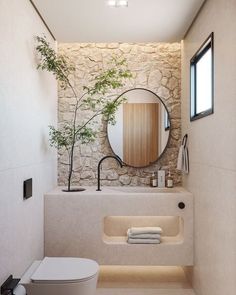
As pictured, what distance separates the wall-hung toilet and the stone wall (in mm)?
1447

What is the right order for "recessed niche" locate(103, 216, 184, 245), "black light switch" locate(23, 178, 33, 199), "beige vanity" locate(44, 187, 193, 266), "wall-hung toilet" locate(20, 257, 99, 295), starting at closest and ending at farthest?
"wall-hung toilet" locate(20, 257, 99, 295)
"black light switch" locate(23, 178, 33, 199)
"beige vanity" locate(44, 187, 193, 266)
"recessed niche" locate(103, 216, 184, 245)

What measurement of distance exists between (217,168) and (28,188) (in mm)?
1407

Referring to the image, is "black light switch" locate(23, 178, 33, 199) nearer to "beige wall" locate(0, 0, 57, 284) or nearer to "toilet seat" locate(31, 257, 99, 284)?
"beige wall" locate(0, 0, 57, 284)

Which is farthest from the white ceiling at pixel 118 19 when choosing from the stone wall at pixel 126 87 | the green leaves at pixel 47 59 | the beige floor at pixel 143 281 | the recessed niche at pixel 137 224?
the beige floor at pixel 143 281

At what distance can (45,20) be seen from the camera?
3152 millimetres

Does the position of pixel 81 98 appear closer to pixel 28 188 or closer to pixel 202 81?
pixel 202 81

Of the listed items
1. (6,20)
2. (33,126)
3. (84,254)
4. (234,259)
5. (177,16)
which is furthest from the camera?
(84,254)

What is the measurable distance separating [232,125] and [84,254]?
6.36 ft

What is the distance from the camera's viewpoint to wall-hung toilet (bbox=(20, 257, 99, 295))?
89.0 inches

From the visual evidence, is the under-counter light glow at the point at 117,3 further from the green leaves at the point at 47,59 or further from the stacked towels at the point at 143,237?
the stacked towels at the point at 143,237

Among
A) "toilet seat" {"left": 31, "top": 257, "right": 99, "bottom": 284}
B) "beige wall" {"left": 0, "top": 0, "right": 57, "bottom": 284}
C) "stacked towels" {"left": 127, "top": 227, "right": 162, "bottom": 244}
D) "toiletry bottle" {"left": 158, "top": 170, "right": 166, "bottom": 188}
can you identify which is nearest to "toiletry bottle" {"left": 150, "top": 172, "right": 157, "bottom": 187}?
"toiletry bottle" {"left": 158, "top": 170, "right": 166, "bottom": 188}

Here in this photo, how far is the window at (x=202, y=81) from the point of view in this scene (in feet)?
8.81

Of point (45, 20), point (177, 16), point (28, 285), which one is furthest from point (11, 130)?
point (177, 16)

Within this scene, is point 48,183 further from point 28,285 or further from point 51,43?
point 51,43
